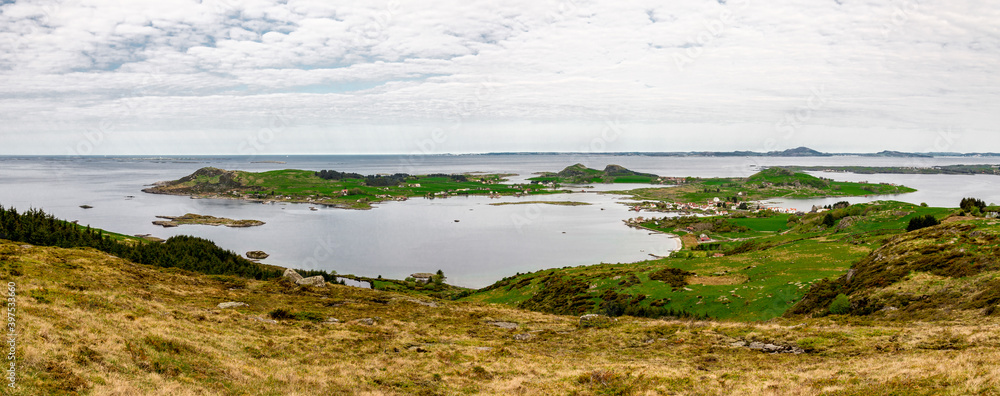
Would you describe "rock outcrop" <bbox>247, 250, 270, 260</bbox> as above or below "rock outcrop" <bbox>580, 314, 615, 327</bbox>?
below

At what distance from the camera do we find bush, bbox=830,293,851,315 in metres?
33.8

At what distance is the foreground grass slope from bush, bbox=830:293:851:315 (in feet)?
12.7

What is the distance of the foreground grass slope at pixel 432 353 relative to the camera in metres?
17.3

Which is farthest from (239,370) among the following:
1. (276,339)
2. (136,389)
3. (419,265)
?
(419,265)

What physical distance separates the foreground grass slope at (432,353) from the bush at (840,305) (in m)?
3.86

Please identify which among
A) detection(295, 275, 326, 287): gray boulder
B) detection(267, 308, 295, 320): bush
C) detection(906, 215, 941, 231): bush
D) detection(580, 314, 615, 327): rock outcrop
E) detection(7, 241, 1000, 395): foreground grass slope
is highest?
detection(906, 215, 941, 231): bush

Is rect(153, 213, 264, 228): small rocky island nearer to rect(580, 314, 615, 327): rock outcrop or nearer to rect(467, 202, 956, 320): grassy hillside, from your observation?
rect(467, 202, 956, 320): grassy hillside

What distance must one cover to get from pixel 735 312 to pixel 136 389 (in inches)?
1610

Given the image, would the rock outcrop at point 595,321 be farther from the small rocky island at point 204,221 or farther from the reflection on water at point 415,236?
the small rocky island at point 204,221

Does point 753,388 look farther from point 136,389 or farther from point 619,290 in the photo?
point 619,290

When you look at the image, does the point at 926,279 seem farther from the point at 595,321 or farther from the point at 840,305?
the point at 595,321

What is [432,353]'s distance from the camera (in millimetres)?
28156

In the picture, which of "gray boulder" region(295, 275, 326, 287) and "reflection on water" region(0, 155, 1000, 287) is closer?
"gray boulder" region(295, 275, 326, 287)

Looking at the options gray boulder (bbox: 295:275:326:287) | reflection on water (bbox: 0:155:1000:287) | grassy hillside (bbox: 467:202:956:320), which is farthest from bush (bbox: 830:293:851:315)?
reflection on water (bbox: 0:155:1000:287)
